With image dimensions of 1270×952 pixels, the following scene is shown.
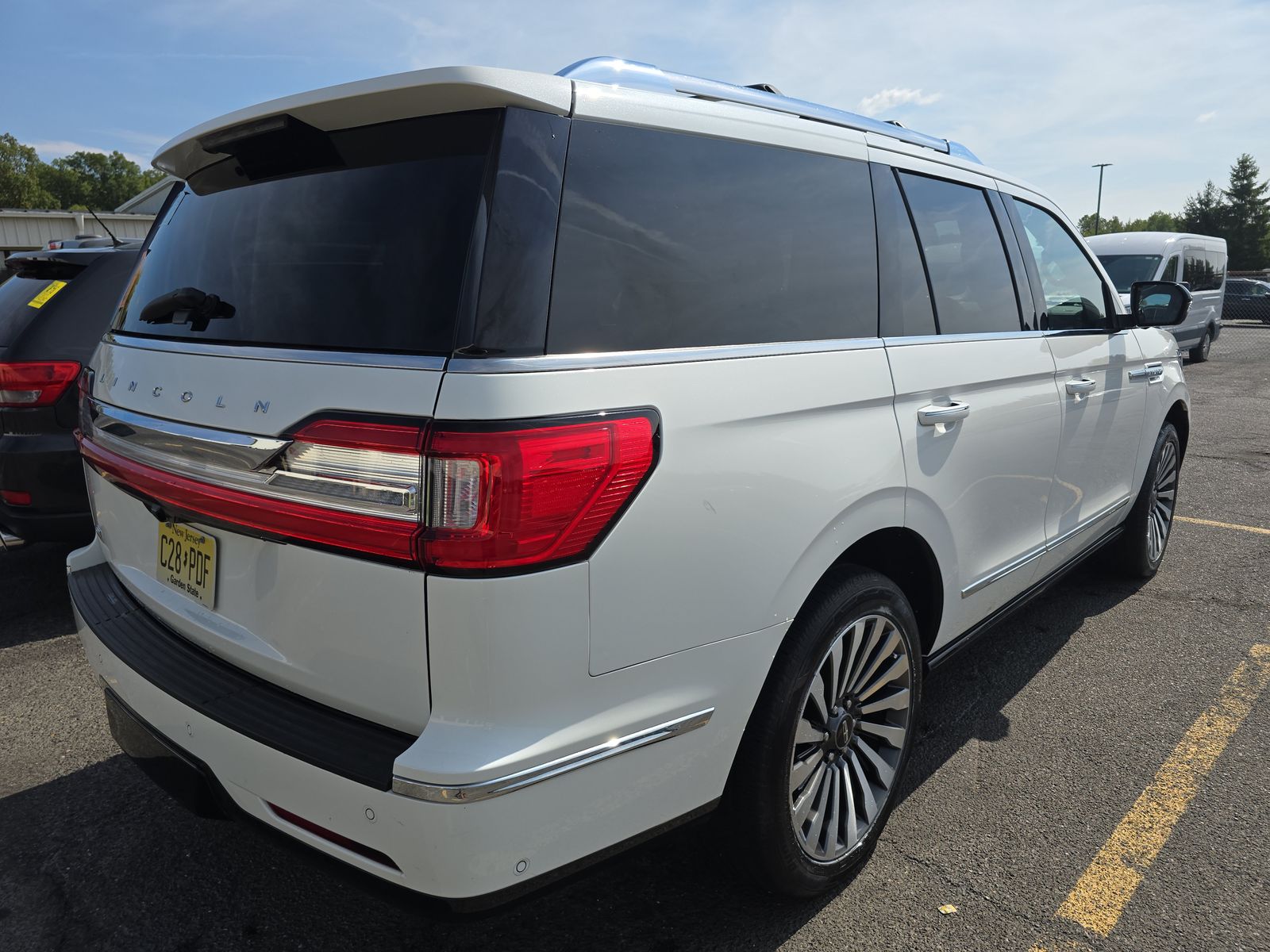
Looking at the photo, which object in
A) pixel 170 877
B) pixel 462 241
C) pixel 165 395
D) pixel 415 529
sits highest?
pixel 462 241

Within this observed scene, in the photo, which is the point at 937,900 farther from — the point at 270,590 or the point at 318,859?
the point at 270,590

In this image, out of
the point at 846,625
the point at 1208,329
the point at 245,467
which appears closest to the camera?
the point at 245,467

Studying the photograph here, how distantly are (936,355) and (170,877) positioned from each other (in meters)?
2.62

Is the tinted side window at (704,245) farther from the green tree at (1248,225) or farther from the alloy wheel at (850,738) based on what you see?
the green tree at (1248,225)

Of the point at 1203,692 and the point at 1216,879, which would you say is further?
the point at 1203,692

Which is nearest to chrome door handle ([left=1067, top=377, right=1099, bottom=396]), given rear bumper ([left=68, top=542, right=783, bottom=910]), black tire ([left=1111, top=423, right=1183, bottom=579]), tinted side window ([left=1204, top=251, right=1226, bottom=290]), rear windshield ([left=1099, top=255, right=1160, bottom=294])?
black tire ([left=1111, top=423, right=1183, bottom=579])

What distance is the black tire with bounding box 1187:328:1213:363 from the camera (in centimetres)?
1866

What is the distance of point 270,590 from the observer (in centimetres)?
174

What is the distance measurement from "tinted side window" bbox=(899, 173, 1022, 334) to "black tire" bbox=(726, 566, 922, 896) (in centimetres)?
97

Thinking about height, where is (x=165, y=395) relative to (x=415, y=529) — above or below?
above

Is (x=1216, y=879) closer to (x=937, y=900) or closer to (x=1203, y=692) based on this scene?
(x=937, y=900)

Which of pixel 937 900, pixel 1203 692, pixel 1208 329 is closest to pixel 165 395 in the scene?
pixel 937 900

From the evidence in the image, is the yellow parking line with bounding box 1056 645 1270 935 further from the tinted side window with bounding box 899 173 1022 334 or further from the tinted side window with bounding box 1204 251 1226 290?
the tinted side window with bounding box 1204 251 1226 290

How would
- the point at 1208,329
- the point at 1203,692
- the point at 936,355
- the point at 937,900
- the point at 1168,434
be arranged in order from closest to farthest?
the point at 937,900
the point at 936,355
the point at 1203,692
the point at 1168,434
the point at 1208,329
